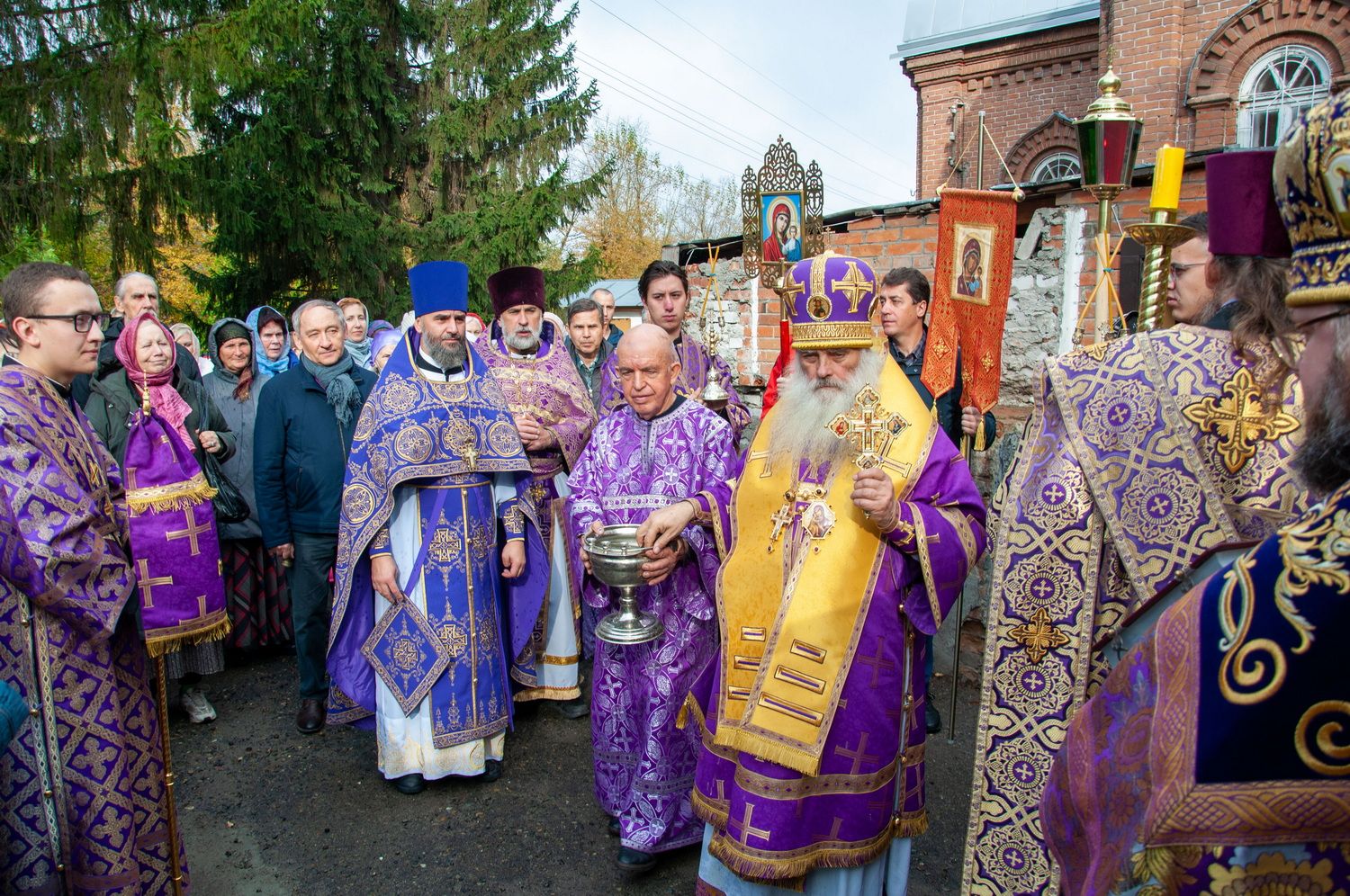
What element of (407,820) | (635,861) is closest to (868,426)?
(635,861)

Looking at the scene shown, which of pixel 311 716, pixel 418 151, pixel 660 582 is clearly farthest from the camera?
pixel 418 151

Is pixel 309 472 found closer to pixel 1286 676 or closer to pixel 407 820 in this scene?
pixel 407 820

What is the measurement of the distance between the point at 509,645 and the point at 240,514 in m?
1.95

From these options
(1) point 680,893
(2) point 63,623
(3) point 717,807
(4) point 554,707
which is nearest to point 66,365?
(2) point 63,623

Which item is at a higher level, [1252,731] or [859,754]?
[1252,731]

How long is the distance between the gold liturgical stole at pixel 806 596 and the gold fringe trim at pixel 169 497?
2583mm

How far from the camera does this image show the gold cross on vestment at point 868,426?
261cm

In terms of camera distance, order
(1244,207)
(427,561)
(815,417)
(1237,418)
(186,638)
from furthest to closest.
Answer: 1. (427,561)
2. (186,638)
3. (815,417)
4. (1237,418)
5. (1244,207)

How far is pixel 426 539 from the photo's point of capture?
4.15m

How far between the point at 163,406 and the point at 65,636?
2.63 meters

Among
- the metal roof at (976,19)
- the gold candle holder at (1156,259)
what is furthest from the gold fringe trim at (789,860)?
the metal roof at (976,19)

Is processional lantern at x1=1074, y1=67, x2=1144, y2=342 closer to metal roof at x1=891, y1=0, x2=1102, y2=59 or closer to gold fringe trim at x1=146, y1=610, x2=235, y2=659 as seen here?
gold fringe trim at x1=146, y1=610, x2=235, y2=659

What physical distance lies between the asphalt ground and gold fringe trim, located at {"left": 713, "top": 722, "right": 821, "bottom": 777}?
4.11 ft

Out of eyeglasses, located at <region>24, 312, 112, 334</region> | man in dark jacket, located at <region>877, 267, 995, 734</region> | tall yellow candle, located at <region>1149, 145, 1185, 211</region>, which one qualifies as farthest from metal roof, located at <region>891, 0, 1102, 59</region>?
eyeglasses, located at <region>24, 312, 112, 334</region>
